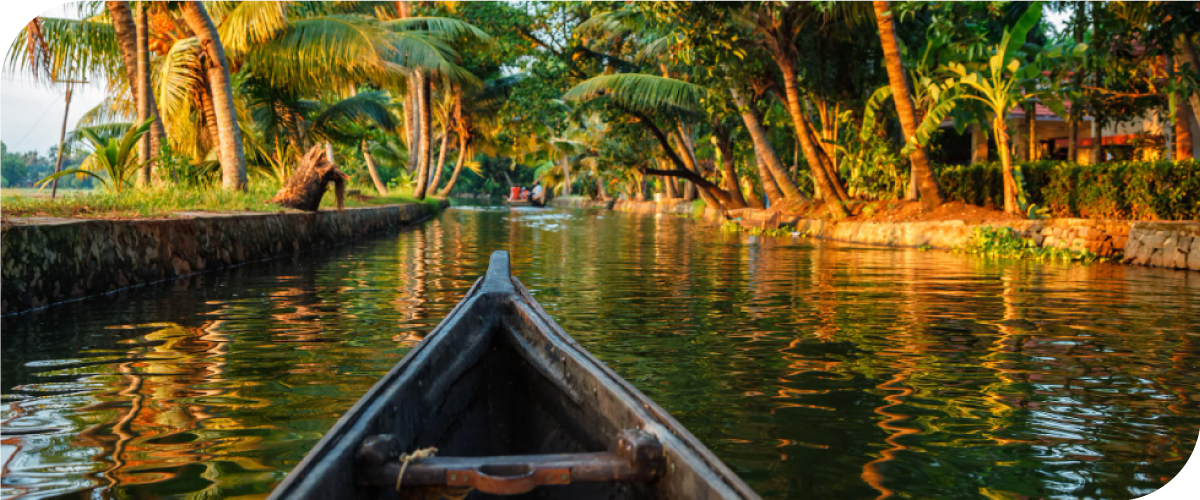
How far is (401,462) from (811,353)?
154 inches

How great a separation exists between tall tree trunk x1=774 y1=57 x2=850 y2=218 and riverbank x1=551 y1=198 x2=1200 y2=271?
44 centimetres

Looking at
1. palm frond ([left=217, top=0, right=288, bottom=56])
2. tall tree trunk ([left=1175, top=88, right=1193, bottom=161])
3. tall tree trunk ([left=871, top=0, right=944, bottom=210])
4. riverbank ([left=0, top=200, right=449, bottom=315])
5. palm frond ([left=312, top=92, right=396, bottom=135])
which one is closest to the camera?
riverbank ([left=0, top=200, right=449, bottom=315])

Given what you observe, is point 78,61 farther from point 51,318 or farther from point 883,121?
point 883,121

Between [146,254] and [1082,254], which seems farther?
[1082,254]

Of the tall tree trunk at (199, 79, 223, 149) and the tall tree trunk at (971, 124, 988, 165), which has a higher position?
the tall tree trunk at (199, 79, 223, 149)

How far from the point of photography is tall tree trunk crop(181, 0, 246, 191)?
46.3ft

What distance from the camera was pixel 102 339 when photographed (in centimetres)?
587

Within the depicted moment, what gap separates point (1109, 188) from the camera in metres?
13.5

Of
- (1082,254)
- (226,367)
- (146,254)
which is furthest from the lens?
(1082,254)

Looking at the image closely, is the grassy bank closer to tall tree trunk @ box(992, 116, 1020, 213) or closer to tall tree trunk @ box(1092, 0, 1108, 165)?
tall tree trunk @ box(992, 116, 1020, 213)

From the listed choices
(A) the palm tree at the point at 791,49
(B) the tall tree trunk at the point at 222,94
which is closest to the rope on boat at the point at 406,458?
(B) the tall tree trunk at the point at 222,94

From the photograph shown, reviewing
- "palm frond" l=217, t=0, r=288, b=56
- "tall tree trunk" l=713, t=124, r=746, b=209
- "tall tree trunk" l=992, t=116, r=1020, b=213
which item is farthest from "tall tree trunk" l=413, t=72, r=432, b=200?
"tall tree trunk" l=992, t=116, r=1020, b=213

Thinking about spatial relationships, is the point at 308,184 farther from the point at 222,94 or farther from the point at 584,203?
the point at 584,203

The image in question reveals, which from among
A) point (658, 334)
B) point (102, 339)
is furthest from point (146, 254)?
point (658, 334)
